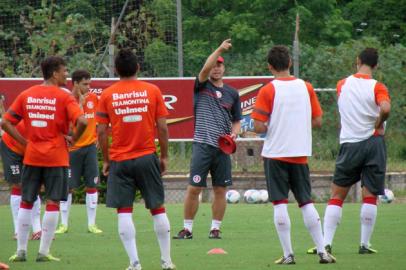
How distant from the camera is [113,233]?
12.7 m

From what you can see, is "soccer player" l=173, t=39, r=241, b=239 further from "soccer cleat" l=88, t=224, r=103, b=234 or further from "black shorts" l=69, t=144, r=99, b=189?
"black shorts" l=69, t=144, r=99, b=189

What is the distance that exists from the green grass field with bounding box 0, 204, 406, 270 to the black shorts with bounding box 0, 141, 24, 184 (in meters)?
0.74

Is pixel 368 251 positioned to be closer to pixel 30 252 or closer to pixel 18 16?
pixel 30 252

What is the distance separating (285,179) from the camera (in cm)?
926

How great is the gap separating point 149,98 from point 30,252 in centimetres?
272

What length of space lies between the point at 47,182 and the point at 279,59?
8.09ft

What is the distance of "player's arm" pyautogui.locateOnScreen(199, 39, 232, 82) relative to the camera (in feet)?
33.3

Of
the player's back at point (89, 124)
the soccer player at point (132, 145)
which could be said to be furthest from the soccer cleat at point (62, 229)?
the soccer player at point (132, 145)

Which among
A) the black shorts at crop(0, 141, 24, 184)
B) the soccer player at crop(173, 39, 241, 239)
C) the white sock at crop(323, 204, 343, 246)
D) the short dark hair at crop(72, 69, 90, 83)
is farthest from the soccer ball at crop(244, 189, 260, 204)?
the white sock at crop(323, 204, 343, 246)

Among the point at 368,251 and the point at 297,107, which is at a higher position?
the point at 297,107

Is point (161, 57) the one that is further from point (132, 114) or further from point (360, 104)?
point (132, 114)

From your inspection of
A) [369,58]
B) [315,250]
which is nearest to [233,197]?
[315,250]

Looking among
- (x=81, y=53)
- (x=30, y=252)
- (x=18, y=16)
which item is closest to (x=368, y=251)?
(x=30, y=252)

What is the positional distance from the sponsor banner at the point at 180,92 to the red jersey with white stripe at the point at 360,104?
7907mm
